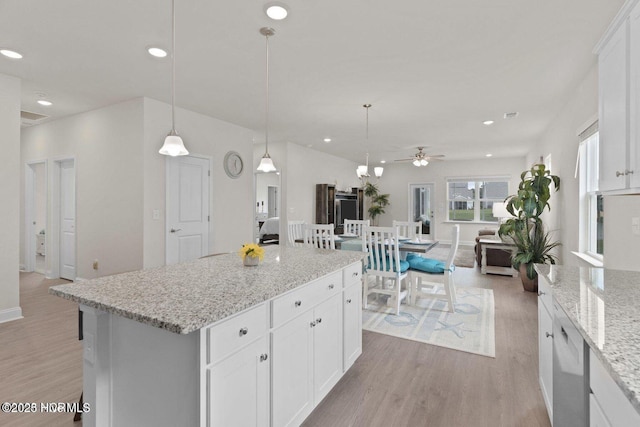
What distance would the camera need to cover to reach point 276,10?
7.32 feet

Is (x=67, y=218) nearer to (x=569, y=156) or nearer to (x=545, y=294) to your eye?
(x=545, y=294)

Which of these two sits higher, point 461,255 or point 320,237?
point 320,237

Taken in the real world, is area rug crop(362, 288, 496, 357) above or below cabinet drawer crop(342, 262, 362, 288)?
below

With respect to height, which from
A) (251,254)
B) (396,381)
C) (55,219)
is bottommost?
(396,381)

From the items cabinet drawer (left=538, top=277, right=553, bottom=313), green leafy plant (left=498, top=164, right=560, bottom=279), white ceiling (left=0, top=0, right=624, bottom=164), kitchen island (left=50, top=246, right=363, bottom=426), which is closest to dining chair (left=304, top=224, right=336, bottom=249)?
white ceiling (left=0, top=0, right=624, bottom=164)

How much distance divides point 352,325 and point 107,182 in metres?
4.03

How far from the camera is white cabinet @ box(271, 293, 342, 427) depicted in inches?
62.6

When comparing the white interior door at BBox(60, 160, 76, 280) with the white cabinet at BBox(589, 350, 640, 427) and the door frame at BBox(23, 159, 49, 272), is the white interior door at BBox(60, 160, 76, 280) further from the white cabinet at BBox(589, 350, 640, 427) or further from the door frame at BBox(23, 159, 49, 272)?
the white cabinet at BBox(589, 350, 640, 427)

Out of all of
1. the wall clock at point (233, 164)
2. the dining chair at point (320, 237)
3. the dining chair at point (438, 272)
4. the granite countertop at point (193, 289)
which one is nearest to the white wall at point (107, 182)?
the wall clock at point (233, 164)

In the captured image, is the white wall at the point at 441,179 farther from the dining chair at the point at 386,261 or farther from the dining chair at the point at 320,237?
the dining chair at the point at 320,237

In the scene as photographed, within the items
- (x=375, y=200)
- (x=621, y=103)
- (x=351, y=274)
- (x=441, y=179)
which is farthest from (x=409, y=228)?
(x=441, y=179)

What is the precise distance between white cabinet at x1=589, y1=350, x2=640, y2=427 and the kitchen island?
1.21 metres

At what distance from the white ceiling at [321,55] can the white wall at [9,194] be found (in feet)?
0.92

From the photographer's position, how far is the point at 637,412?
750 mm
